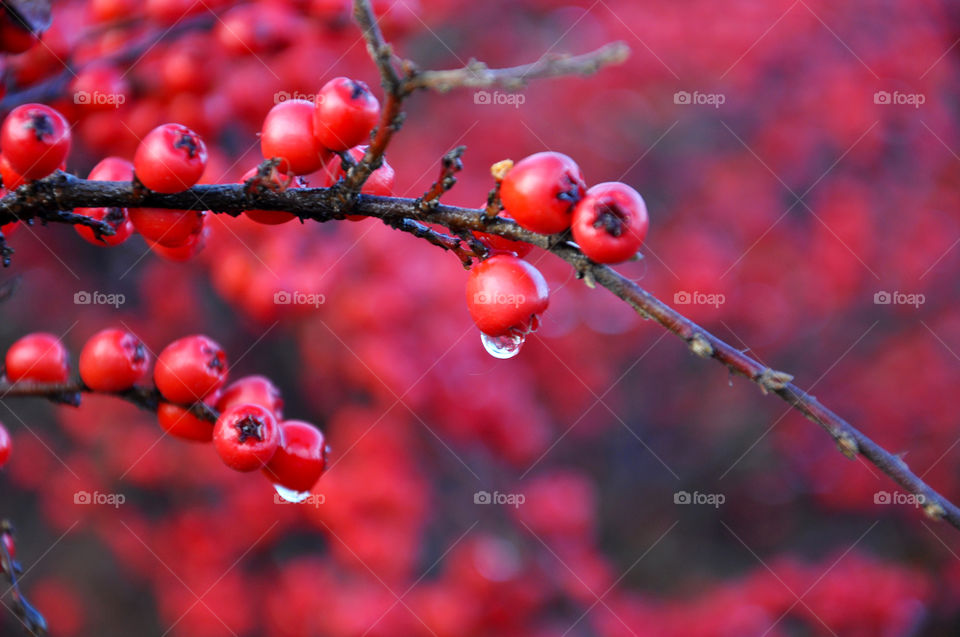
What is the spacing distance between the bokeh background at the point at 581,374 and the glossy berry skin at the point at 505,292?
2125 millimetres

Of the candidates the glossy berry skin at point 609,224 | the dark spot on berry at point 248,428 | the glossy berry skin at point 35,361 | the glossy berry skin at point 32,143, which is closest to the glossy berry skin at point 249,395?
the dark spot on berry at point 248,428

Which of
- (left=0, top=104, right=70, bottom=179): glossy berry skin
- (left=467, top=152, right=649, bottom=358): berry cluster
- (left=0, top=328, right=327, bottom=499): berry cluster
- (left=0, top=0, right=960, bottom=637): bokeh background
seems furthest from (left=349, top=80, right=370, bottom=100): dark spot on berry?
(left=0, top=0, right=960, bottom=637): bokeh background

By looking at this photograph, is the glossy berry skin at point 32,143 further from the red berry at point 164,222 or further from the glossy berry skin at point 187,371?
the glossy berry skin at point 187,371

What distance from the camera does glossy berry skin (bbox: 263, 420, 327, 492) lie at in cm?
143

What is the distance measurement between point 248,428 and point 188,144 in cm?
52

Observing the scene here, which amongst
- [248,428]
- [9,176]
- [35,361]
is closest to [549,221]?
[248,428]

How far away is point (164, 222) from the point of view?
45.2 inches

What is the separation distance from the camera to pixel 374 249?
3.61 metres

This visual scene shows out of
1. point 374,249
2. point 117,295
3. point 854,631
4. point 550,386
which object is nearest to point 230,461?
point 374,249

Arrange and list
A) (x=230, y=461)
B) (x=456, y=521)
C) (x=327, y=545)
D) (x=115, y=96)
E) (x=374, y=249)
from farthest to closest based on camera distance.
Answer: (x=327, y=545), (x=456, y=521), (x=374, y=249), (x=115, y=96), (x=230, y=461)

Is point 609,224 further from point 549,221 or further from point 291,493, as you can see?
point 291,493

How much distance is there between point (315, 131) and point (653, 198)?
174 inches

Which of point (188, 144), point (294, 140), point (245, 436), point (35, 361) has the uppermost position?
point (294, 140)

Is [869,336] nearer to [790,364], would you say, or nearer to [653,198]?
[790,364]
